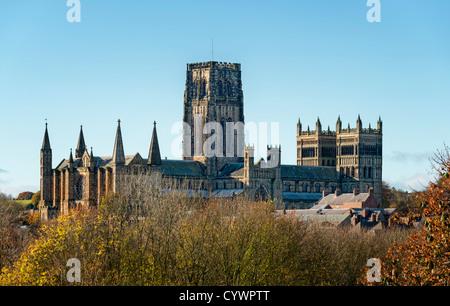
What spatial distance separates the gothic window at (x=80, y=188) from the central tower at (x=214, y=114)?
26.7 m

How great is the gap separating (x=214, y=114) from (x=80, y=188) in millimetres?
32778

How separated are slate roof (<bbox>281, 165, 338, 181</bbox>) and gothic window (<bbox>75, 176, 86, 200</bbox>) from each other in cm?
3854

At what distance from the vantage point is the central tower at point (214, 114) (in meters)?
160

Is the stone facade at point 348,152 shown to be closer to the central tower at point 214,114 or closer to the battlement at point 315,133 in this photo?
the battlement at point 315,133

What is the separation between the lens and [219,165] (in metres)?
158

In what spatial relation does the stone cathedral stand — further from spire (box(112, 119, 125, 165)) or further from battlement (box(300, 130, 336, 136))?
battlement (box(300, 130, 336, 136))

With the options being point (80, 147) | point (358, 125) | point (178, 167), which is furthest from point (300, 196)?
point (80, 147)

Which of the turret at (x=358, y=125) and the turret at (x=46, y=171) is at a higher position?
the turret at (x=358, y=125)

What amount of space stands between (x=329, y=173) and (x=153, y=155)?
1857 inches

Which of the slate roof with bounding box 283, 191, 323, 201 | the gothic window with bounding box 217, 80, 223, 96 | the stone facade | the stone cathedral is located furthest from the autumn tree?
the stone facade

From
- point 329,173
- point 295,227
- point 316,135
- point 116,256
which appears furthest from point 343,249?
point 316,135

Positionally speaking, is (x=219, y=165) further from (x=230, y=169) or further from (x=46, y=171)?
(x=46, y=171)

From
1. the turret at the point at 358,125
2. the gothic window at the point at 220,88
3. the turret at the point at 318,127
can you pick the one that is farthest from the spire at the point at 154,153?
the turret at the point at 318,127

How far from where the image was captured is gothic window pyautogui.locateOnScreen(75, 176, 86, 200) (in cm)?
13650
